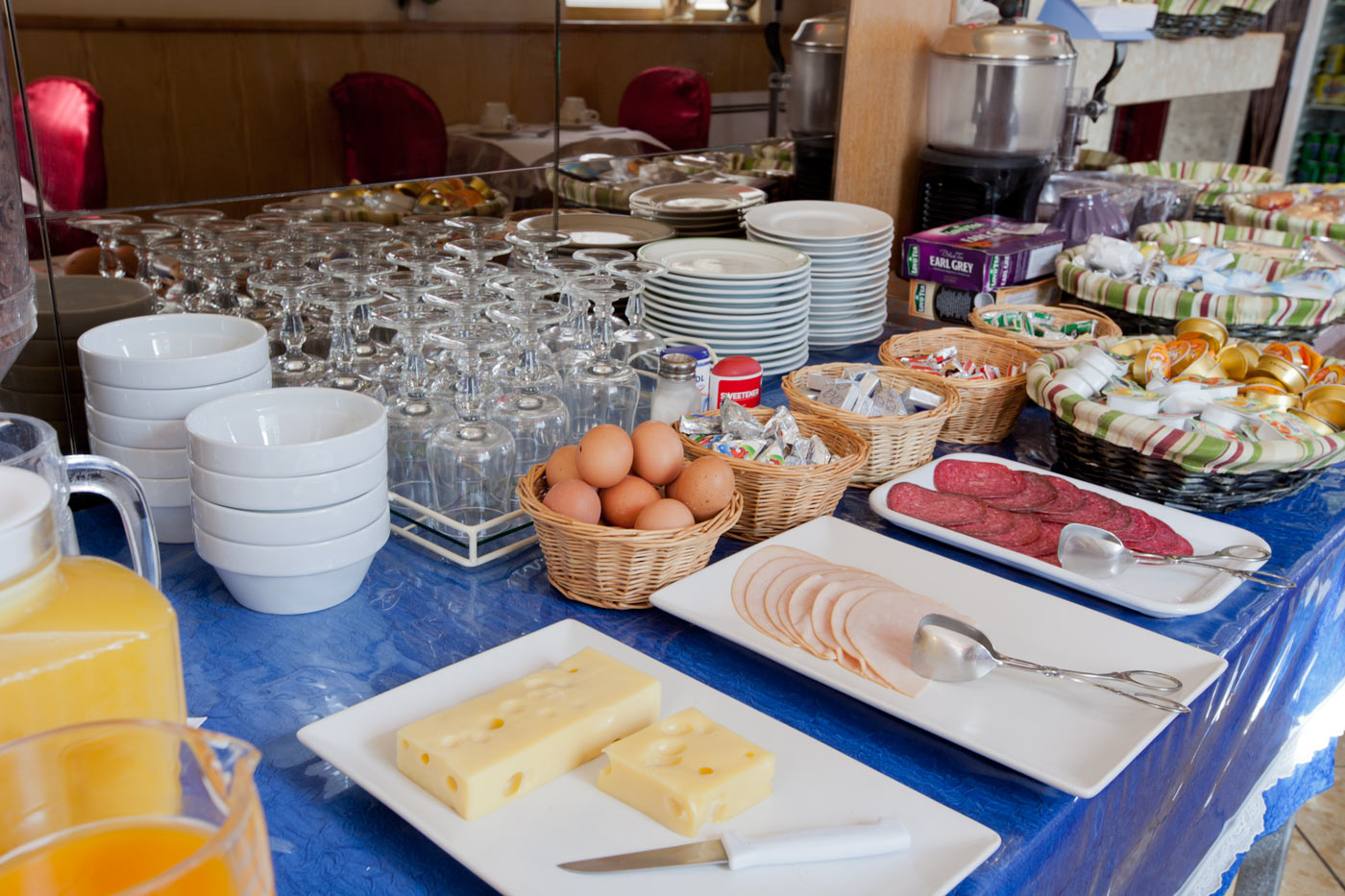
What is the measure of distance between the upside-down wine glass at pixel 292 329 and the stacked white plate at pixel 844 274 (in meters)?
0.80

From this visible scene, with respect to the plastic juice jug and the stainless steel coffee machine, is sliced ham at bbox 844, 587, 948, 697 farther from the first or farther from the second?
the stainless steel coffee machine

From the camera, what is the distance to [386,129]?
1.29 m

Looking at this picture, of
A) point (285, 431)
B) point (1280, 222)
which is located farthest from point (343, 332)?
point (1280, 222)

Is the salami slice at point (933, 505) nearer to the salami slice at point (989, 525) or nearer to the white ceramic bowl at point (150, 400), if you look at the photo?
the salami slice at point (989, 525)

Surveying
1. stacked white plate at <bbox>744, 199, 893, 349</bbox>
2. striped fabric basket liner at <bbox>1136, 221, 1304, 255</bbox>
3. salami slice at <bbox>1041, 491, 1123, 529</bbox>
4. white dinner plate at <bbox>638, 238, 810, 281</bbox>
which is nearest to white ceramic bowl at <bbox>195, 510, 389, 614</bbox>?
salami slice at <bbox>1041, 491, 1123, 529</bbox>

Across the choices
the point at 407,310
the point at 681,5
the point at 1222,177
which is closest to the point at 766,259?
the point at 681,5

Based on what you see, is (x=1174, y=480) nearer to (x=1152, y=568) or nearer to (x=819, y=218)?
(x=1152, y=568)

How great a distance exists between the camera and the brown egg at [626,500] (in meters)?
0.93

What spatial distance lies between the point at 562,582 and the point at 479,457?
13 cm

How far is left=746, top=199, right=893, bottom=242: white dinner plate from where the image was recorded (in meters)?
1.73

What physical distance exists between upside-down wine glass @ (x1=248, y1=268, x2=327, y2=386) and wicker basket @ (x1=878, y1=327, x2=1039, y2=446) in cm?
69

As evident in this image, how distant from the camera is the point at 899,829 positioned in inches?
25.2

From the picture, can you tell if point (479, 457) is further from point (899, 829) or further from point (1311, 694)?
point (1311, 694)

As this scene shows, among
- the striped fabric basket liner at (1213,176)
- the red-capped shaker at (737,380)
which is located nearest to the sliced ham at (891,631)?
the red-capped shaker at (737,380)
